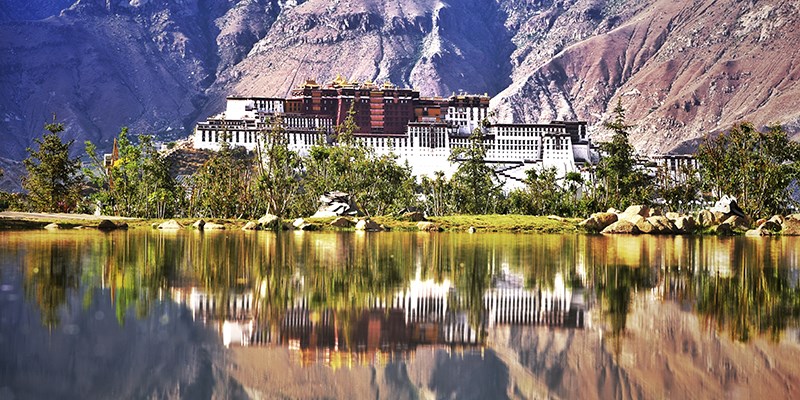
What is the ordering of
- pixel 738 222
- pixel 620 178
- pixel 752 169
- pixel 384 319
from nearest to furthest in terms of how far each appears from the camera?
pixel 384 319
pixel 738 222
pixel 752 169
pixel 620 178

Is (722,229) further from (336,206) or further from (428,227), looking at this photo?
(336,206)

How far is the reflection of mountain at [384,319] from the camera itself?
13562 mm

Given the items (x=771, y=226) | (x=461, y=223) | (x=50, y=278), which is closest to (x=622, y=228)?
(x=771, y=226)

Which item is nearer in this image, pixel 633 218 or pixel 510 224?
pixel 510 224

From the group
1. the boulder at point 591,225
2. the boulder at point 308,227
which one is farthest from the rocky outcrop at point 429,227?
the boulder at point 591,225

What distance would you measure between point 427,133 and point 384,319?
150 m

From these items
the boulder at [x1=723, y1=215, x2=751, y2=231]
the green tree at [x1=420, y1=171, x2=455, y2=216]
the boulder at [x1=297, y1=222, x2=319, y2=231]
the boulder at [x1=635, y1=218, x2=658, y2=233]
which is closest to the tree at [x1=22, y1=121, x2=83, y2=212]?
the boulder at [x1=297, y1=222, x2=319, y2=231]

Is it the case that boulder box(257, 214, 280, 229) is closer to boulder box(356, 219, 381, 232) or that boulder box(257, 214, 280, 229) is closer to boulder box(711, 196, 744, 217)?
boulder box(356, 219, 381, 232)

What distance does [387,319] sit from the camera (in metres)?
15.6

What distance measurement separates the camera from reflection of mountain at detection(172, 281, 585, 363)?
13562 millimetres

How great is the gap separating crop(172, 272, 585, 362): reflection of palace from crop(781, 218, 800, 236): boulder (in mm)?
42615

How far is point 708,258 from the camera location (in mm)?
32531

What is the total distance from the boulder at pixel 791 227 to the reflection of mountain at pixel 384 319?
42824 millimetres

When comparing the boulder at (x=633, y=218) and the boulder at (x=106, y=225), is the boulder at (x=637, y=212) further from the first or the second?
the boulder at (x=106, y=225)
